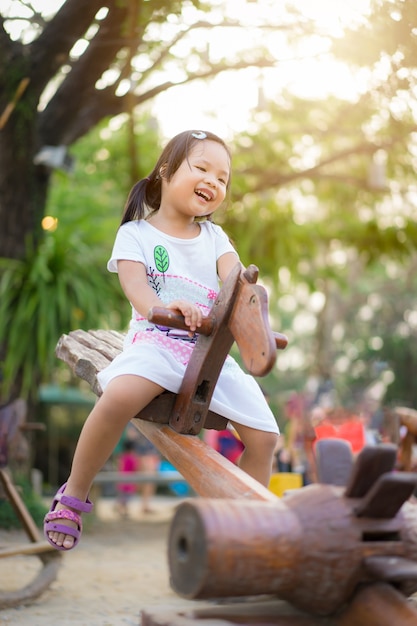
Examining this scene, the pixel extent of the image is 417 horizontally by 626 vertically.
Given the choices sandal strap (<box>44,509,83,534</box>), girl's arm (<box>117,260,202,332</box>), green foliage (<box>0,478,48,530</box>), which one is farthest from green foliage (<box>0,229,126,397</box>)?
sandal strap (<box>44,509,83,534</box>)

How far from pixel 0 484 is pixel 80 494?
3.38 metres

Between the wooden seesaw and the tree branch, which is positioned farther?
the tree branch

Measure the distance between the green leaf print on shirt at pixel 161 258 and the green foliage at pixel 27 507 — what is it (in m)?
5.02

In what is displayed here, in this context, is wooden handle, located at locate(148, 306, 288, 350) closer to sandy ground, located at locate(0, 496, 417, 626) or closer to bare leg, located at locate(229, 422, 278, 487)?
bare leg, located at locate(229, 422, 278, 487)

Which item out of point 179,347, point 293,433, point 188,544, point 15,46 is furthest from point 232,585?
point 293,433

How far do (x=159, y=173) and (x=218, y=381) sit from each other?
2.25ft

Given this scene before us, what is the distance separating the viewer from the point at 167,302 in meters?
2.37

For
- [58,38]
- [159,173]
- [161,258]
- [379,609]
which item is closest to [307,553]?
[379,609]

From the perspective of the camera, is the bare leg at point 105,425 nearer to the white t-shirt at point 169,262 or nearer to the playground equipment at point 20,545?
the white t-shirt at point 169,262

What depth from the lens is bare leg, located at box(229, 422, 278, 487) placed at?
226cm

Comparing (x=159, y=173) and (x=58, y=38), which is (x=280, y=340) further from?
(x=58, y=38)

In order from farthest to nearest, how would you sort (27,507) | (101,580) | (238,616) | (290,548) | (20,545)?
(27,507), (101,580), (20,545), (238,616), (290,548)

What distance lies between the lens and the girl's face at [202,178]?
7.61 ft

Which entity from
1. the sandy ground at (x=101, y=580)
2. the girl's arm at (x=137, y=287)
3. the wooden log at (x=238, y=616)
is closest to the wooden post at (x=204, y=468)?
the wooden log at (x=238, y=616)
